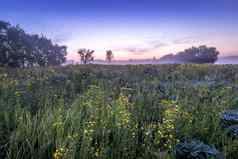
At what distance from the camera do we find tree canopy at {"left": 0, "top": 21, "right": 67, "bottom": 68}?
25.6 meters

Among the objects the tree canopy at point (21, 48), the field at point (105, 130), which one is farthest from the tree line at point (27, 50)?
the field at point (105, 130)

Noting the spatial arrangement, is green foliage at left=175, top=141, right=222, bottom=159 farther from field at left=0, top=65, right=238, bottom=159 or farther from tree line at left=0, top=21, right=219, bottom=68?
tree line at left=0, top=21, right=219, bottom=68

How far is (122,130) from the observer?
4.58 m

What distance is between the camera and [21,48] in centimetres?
2720

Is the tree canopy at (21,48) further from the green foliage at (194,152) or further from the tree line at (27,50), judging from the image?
the green foliage at (194,152)

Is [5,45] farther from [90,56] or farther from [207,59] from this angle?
[207,59]

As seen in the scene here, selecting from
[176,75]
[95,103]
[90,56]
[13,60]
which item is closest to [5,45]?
[13,60]

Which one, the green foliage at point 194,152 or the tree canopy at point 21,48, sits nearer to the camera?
the green foliage at point 194,152

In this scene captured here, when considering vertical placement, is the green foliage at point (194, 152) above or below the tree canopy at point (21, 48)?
below

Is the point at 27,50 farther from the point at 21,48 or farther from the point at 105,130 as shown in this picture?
the point at 105,130

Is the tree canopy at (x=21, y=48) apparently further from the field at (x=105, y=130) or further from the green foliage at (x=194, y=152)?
the green foliage at (x=194, y=152)

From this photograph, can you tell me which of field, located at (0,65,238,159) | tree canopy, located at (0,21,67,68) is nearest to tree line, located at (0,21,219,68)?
tree canopy, located at (0,21,67,68)

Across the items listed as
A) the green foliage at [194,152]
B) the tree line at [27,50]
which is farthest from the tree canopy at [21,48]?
the green foliage at [194,152]

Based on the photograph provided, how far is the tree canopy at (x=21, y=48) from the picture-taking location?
84.1 ft
